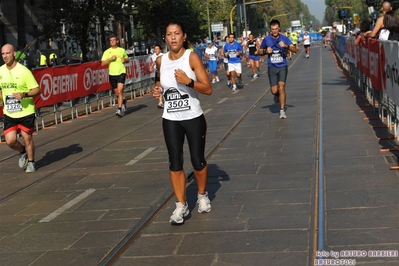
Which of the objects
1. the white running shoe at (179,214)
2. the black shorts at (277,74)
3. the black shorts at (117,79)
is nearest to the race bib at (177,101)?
the white running shoe at (179,214)

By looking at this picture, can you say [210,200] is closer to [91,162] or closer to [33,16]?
[91,162]

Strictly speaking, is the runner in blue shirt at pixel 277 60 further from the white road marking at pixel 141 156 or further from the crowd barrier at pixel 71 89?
the crowd barrier at pixel 71 89

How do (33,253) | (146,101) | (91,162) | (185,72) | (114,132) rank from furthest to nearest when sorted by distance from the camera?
(146,101), (114,132), (91,162), (185,72), (33,253)

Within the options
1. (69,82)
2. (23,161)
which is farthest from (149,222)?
(69,82)

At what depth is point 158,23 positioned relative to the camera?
44.8 m

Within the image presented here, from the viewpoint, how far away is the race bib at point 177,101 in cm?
676

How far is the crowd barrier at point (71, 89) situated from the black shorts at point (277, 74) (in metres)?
5.22

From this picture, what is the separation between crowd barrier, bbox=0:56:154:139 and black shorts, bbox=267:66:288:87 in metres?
5.22

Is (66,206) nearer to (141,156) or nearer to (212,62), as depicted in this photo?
(141,156)

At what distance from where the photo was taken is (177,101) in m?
6.77

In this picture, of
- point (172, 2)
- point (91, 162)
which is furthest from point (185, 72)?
point (172, 2)

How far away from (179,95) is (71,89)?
1238 cm

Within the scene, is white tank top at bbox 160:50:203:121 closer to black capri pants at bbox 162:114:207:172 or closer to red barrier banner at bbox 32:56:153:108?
black capri pants at bbox 162:114:207:172

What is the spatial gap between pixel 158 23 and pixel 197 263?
131 ft
